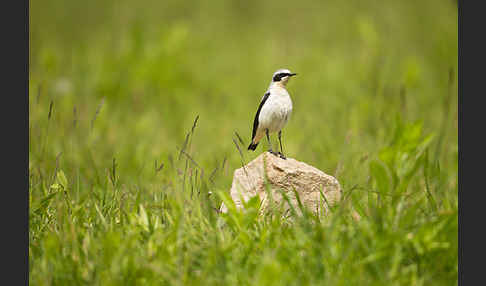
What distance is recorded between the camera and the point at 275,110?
13.5 ft

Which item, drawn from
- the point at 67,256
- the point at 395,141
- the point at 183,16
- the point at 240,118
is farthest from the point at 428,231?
the point at 183,16

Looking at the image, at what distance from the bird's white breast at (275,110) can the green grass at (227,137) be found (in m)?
0.69

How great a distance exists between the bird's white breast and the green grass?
0.69 m

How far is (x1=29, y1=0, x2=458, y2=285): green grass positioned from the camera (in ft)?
9.32

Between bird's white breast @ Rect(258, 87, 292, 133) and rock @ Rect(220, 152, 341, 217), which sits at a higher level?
bird's white breast @ Rect(258, 87, 292, 133)

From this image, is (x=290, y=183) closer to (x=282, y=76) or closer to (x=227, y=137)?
(x=282, y=76)

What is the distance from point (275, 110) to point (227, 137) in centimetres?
426

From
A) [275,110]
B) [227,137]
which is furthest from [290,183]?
[227,137]

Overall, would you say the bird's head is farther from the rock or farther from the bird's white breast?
the rock

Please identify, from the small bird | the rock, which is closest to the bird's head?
the small bird

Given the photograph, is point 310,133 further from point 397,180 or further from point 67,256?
point 67,256

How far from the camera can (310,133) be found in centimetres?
799

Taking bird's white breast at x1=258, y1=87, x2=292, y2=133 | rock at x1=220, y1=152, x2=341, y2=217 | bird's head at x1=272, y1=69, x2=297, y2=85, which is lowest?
rock at x1=220, y1=152, x2=341, y2=217

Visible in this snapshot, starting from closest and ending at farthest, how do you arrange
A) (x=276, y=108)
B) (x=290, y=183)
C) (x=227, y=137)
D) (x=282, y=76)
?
1. (x=290, y=183)
2. (x=276, y=108)
3. (x=282, y=76)
4. (x=227, y=137)
